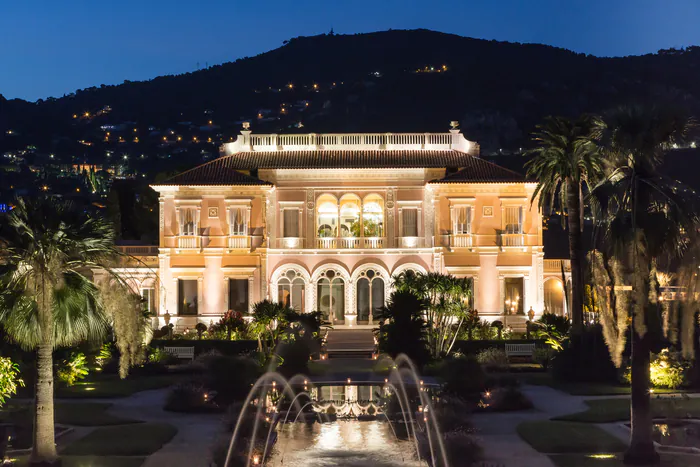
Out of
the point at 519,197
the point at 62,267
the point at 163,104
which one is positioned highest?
the point at 163,104

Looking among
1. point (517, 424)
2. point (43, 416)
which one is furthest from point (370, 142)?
point (43, 416)

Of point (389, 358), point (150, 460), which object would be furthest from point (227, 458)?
point (389, 358)

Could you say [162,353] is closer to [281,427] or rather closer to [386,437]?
[281,427]

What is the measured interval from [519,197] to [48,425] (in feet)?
111

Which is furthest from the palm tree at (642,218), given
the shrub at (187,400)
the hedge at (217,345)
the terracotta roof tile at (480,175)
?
the terracotta roof tile at (480,175)

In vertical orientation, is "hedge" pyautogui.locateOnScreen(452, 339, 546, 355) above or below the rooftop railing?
below

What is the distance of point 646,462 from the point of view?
1914 centimetres

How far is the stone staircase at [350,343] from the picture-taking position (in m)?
42.8

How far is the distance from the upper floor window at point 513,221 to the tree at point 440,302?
863 centimetres

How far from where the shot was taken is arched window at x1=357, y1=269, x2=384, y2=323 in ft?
164

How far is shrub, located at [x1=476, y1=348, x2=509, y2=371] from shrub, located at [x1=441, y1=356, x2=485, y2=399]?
5877mm

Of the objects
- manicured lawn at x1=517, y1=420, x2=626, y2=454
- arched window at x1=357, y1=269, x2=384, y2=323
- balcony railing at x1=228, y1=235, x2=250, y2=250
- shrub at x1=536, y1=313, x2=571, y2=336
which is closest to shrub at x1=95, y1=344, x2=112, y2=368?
balcony railing at x1=228, y1=235, x2=250, y2=250

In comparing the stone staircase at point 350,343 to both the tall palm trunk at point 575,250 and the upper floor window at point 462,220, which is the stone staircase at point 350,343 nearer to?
the upper floor window at point 462,220

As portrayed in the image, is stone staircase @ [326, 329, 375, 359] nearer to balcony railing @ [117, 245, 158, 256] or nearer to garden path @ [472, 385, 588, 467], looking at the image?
balcony railing @ [117, 245, 158, 256]
